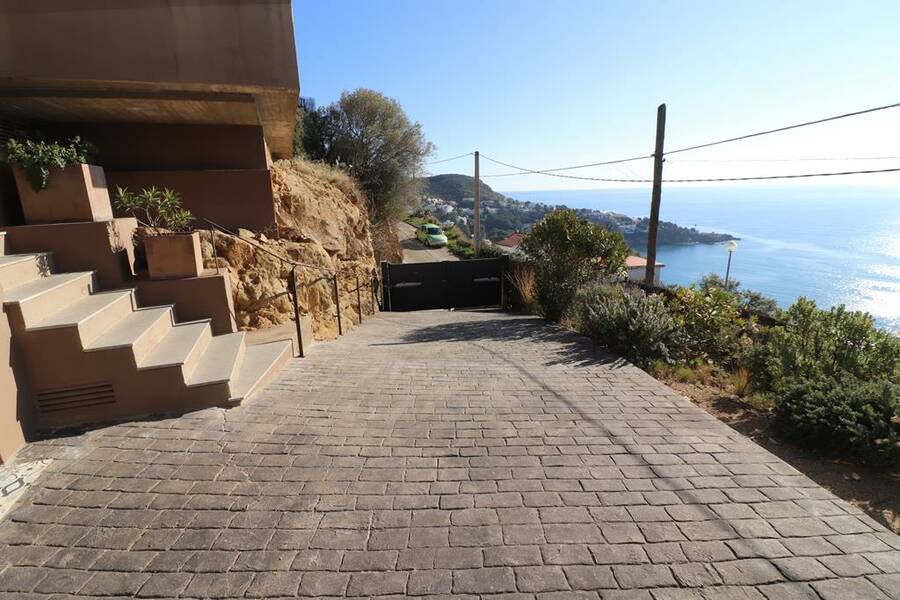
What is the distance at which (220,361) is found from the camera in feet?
13.2

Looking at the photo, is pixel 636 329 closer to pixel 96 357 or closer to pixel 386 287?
pixel 96 357

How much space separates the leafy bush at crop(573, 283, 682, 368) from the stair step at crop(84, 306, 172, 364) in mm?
5603

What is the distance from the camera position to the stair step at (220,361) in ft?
11.9

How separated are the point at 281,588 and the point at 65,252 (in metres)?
4.36

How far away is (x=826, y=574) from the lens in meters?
2.06

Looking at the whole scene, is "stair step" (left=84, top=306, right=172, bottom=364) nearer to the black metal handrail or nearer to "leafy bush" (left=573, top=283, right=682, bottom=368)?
the black metal handrail

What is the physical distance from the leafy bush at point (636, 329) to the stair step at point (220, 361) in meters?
4.92

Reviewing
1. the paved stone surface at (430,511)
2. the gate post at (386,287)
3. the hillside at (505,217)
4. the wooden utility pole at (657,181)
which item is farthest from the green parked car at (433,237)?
the paved stone surface at (430,511)

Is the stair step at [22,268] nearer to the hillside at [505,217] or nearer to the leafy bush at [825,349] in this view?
the leafy bush at [825,349]

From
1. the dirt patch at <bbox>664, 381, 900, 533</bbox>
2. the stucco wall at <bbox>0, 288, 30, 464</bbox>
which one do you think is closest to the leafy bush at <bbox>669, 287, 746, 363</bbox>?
the dirt patch at <bbox>664, 381, 900, 533</bbox>

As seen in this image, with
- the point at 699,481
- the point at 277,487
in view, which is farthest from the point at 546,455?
the point at 277,487

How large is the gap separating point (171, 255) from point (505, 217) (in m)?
59.6

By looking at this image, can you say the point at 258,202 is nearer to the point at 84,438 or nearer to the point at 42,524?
the point at 84,438

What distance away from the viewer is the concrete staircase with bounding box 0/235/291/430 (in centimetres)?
318
